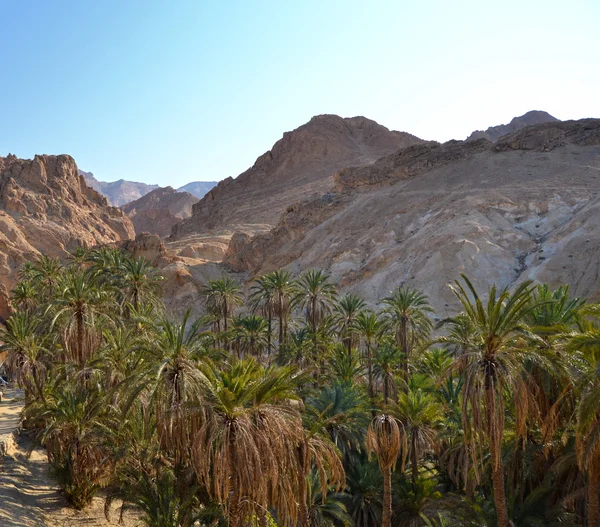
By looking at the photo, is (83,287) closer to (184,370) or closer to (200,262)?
(184,370)

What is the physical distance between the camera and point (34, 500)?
1823cm

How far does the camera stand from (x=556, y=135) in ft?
220

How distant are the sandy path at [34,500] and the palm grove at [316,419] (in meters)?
0.69

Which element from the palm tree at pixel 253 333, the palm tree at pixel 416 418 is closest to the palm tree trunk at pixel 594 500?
the palm tree at pixel 416 418

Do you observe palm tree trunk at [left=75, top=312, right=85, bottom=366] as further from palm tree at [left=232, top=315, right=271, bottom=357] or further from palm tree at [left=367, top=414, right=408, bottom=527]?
palm tree at [left=367, top=414, right=408, bottom=527]

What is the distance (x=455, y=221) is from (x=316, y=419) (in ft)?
116

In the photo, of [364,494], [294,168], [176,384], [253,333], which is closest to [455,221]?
[253,333]

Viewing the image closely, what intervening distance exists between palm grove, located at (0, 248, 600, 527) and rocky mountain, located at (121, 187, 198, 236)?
136802 millimetres

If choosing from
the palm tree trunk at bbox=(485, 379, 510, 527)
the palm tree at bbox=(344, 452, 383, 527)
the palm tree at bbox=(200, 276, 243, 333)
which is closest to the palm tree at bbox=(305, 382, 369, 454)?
the palm tree at bbox=(344, 452, 383, 527)

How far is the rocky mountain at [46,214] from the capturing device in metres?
73.1

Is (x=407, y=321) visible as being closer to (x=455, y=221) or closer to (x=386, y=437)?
(x=386, y=437)

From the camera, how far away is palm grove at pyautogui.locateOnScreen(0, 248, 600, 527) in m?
11.3

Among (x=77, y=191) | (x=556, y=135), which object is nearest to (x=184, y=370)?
(x=556, y=135)

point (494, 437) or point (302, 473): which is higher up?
point (494, 437)
